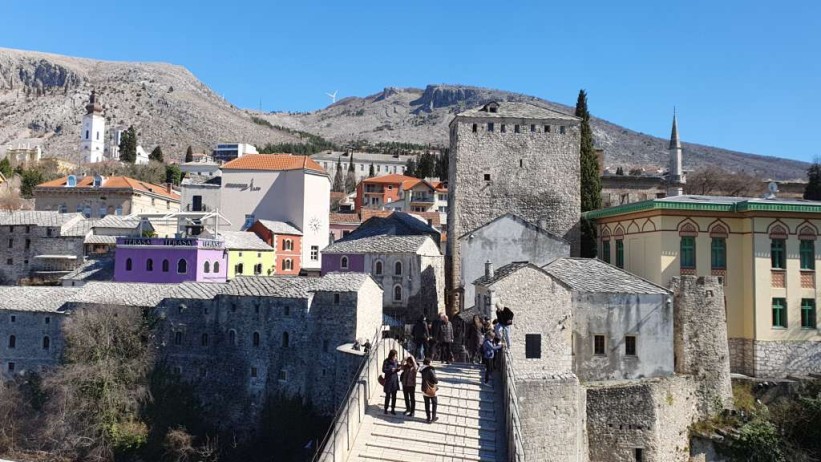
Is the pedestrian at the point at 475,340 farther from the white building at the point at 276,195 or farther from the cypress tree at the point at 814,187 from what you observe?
the cypress tree at the point at 814,187

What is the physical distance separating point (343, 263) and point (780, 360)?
21449 millimetres

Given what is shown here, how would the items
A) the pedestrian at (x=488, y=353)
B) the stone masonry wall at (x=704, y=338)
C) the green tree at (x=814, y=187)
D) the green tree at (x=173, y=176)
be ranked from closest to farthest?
the pedestrian at (x=488, y=353) → the stone masonry wall at (x=704, y=338) → the green tree at (x=814, y=187) → the green tree at (x=173, y=176)

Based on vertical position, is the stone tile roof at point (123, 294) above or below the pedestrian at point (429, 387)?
above

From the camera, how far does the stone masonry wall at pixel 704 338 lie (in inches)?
962

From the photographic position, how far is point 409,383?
600 inches

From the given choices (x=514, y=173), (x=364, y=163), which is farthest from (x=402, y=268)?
(x=364, y=163)

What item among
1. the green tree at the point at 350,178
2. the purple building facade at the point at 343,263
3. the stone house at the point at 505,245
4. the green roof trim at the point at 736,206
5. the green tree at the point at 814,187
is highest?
the green tree at the point at 350,178

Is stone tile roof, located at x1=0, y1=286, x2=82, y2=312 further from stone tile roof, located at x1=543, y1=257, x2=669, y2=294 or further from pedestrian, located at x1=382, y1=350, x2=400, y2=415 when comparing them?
stone tile roof, located at x1=543, y1=257, x2=669, y2=294

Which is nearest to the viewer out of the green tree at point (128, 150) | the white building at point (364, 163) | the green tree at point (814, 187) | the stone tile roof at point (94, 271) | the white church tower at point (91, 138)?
the stone tile roof at point (94, 271)

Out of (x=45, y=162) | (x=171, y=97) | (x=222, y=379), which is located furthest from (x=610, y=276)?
(x=171, y=97)

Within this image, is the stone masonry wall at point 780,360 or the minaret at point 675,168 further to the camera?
the minaret at point 675,168

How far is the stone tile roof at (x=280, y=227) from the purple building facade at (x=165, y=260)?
7.64 m

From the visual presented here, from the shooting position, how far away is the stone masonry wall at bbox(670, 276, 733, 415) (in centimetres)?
2444

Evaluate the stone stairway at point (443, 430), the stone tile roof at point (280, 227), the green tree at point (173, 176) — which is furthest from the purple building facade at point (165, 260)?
the green tree at point (173, 176)
